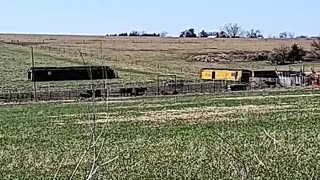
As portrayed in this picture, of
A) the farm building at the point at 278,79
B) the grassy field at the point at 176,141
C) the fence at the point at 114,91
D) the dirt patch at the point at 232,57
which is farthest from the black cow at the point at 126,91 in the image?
the dirt patch at the point at 232,57

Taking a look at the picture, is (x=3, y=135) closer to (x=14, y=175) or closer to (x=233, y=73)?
(x=14, y=175)

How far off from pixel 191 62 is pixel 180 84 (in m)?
48.1

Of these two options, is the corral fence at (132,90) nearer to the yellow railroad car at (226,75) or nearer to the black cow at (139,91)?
the black cow at (139,91)

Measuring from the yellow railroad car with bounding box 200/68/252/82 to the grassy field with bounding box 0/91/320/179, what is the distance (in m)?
31.5

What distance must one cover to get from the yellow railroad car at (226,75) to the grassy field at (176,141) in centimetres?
3153

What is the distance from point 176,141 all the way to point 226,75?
198 ft

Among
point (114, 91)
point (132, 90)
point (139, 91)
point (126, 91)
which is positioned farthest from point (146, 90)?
point (114, 91)

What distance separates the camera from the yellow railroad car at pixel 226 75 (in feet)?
280

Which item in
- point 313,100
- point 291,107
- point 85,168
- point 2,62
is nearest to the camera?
point 85,168

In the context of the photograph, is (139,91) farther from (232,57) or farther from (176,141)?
(232,57)

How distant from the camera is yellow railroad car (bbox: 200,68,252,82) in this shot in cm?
8544

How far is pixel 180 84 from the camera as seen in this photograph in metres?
77.2

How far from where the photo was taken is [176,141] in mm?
28562

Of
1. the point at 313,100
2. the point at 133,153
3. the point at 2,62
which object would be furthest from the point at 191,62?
the point at 133,153
